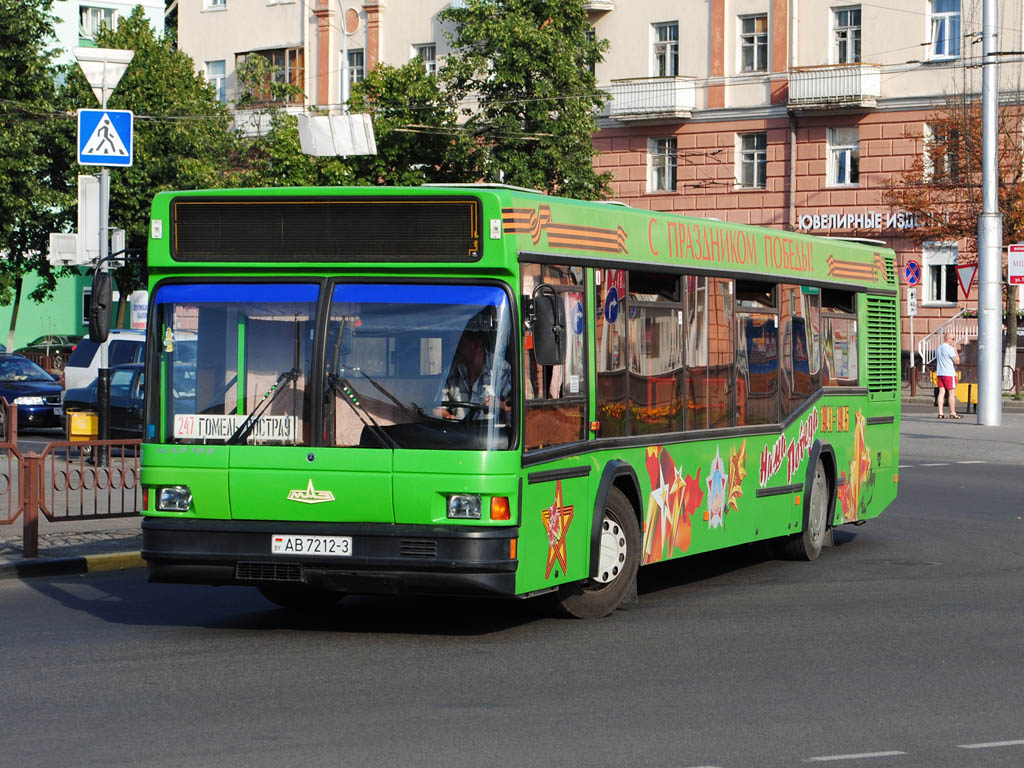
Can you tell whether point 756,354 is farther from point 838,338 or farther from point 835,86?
point 835,86

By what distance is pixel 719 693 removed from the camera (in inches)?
325

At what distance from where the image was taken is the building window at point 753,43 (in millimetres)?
47406

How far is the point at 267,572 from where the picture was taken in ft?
31.4

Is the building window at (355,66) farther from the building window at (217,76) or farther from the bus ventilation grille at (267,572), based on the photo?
the bus ventilation grille at (267,572)

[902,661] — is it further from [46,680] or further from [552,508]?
[46,680]

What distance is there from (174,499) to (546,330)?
7.48ft

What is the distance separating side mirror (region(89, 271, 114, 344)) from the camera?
1095 centimetres

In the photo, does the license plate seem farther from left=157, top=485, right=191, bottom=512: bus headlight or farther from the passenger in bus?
the passenger in bus

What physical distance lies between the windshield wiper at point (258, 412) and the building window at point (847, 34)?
38900 millimetres

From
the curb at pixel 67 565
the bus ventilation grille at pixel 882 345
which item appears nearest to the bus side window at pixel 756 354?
the bus ventilation grille at pixel 882 345

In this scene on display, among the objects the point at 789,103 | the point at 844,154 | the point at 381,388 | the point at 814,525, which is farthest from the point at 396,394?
the point at 844,154

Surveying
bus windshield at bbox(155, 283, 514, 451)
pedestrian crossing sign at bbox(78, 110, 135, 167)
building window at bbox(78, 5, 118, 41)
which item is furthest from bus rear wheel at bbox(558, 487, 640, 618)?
building window at bbox(78, 5, 118, 41)

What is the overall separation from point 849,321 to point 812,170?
3282 cm

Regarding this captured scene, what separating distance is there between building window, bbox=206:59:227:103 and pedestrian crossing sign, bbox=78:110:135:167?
37955mm
